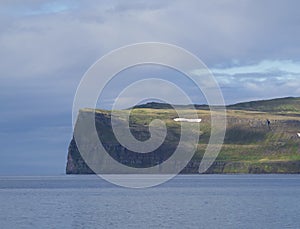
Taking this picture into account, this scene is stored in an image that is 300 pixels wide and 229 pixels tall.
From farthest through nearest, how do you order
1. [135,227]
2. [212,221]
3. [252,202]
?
[252,202] < [212,221] < [135,227]

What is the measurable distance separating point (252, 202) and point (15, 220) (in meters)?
39.3

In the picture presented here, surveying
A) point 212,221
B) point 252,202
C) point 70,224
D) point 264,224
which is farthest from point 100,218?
point 252,202

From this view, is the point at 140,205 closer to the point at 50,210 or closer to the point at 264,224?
the point at 50,210

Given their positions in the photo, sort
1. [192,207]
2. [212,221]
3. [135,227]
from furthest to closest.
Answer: [192,207] → [212,221] → [135,227]

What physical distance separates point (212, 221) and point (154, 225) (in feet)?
22.4

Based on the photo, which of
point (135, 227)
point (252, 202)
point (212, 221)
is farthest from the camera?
point (252, 202)

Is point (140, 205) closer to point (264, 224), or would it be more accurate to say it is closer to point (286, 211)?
point (286, 211)

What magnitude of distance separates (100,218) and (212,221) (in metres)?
11.7

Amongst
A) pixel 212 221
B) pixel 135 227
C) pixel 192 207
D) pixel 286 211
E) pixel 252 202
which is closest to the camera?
pixel 135 227

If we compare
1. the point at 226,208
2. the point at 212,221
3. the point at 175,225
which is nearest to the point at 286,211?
the point at 226,208

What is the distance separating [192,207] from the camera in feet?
309

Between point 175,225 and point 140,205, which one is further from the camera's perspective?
point 140,205

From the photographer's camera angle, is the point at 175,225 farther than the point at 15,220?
No

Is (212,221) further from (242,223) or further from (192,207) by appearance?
(192,207)
